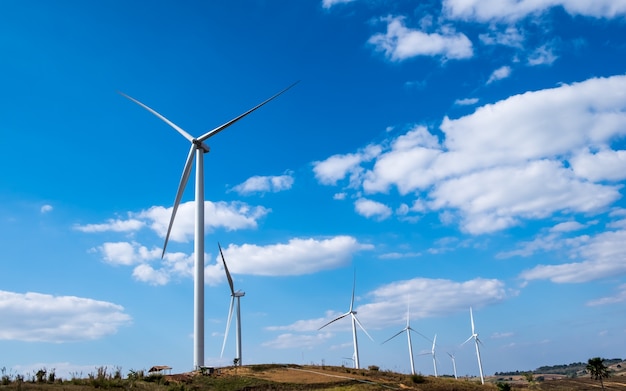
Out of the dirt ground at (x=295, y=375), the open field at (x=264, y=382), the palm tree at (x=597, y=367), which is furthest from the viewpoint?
the palm tree at (x=597, y=367)

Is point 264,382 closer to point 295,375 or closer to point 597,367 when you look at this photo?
point 295,375

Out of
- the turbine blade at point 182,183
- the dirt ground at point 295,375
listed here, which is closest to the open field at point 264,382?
the dirt ground at point 295,375

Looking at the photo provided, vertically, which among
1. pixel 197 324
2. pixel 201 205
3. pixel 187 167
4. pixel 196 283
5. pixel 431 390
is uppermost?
pixel 187 167

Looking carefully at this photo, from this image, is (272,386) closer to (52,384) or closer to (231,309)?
(52,384)

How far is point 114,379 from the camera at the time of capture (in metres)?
51.0

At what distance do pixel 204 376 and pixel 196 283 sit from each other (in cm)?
1013

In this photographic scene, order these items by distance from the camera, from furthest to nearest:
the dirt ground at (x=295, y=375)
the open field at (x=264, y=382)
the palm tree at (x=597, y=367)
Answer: the palm tree at (x=597, y=367)
the dirt ground at (x=295, y=375)
the open field at (x=264, y=382)

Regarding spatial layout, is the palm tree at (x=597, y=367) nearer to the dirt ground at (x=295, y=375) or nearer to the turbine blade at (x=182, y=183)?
the dirt ground at (x=295, y=375)

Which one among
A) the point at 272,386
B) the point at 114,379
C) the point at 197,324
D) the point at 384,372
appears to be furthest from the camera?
the point at 384,372

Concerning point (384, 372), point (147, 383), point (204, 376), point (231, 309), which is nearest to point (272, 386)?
point (204, 376)

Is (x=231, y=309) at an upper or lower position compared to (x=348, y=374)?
upper

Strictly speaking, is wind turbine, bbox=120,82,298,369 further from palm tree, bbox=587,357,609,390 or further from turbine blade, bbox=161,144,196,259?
palm tree, bbox=587,357,609,390

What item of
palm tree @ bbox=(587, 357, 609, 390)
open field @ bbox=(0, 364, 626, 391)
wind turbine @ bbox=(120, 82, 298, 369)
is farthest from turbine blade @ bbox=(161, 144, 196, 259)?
palm tree @ bbox=(587, 357, 609, 390)

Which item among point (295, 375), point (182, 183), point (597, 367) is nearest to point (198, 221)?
point (182, 183)
